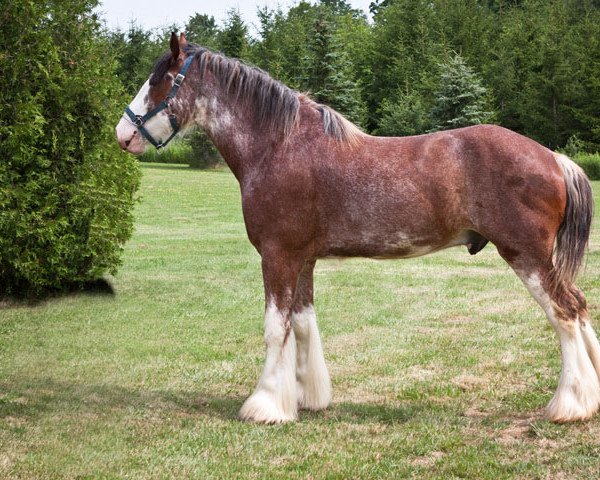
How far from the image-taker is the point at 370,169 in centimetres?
514

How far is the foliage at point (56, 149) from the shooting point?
341 inches

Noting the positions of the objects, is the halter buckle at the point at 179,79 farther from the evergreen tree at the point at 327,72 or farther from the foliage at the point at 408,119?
the evergreen tree at the point at 327,72

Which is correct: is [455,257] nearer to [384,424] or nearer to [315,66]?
[384,424]

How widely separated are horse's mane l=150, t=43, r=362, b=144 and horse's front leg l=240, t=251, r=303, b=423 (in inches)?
37.6

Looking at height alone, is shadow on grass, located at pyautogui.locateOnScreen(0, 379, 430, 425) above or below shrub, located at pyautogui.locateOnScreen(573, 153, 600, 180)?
below

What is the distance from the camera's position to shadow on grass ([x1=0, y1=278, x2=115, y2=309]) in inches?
375

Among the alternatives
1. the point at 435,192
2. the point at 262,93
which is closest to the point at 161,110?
the point at 262,93

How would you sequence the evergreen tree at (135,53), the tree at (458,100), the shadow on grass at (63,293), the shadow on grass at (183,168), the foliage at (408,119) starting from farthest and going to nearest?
the evergreen tree at (135,53) < the shadow on grass at (183,168) < the foliage at (408,119) < the tree at (458,100) < the shadow on grass at (63,293)

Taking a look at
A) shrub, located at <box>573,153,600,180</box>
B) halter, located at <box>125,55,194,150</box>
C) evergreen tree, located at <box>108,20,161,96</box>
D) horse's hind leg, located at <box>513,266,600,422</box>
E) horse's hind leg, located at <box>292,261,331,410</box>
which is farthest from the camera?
evergreen tree, located at <box>108,20,161,96</box>

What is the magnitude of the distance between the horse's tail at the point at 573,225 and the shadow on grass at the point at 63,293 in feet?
22.6

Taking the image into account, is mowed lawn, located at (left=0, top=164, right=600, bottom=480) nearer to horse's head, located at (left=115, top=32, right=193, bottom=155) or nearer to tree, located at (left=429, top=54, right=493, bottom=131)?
horse's head, located at (left=115, top=32, right=193, bottom=155)

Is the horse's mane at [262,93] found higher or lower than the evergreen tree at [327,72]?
lower

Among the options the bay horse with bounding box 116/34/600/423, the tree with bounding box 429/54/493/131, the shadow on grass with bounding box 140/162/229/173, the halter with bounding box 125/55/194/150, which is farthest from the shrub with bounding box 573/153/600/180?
the halter with bounding box 125/55/194/150

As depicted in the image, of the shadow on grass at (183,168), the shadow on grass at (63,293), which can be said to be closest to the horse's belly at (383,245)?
the shadow on grass at (63,293)
